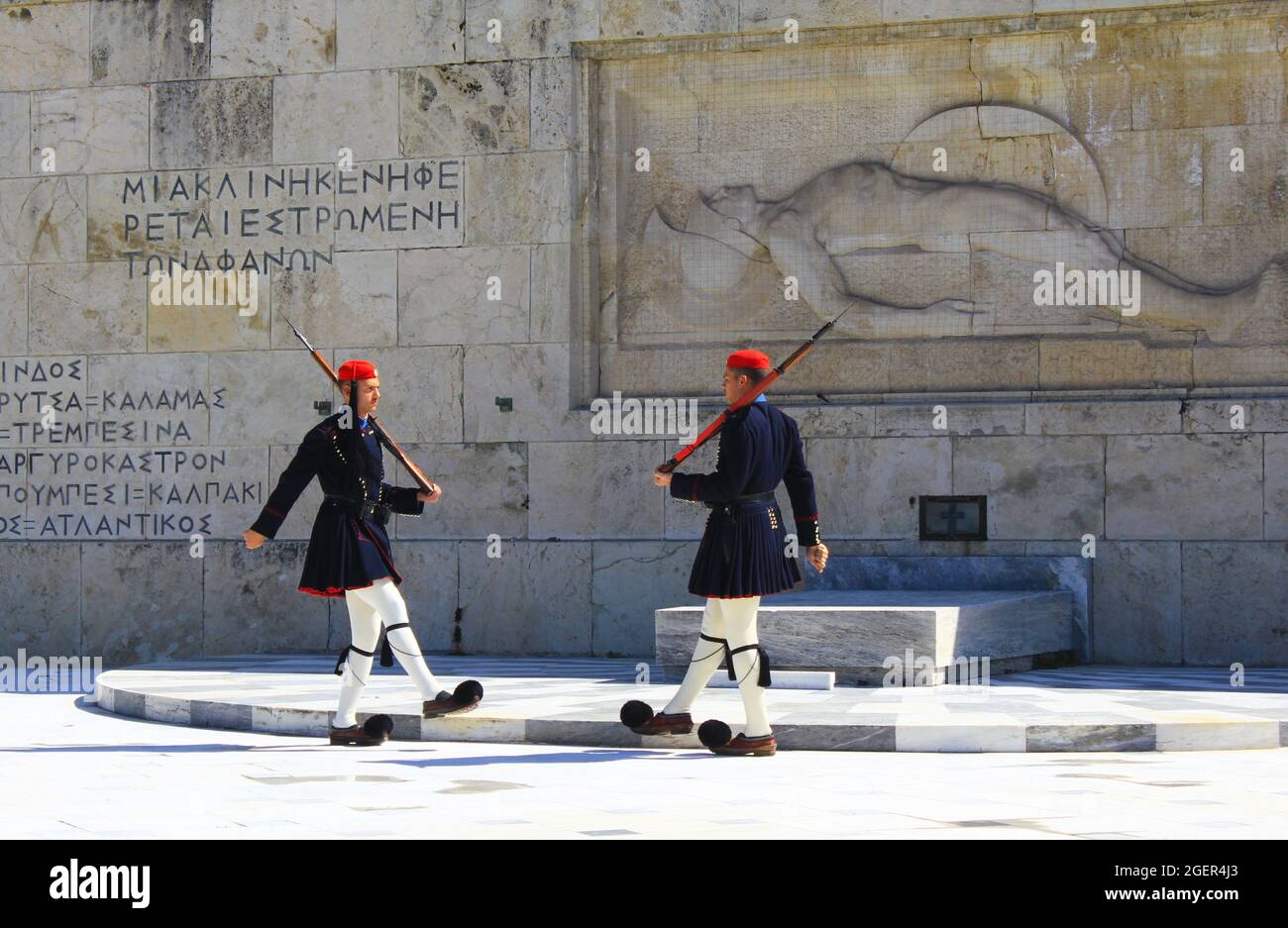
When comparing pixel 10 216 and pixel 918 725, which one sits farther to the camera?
pixel 10 216

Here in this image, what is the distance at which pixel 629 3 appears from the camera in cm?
1401

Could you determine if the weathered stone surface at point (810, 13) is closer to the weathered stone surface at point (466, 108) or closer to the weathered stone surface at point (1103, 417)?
the weathered stone surface at point (466, 108)

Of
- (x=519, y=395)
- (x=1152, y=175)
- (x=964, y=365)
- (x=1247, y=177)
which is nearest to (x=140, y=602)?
(x=519, y=395)

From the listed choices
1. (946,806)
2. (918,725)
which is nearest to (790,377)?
(918,725)

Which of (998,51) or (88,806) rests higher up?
(998,51)

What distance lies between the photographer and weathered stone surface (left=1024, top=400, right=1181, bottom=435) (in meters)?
13.1

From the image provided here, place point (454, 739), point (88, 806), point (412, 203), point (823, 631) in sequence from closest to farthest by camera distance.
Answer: point (88, 806) → point (454, 739) → point (823, 631) → point (412, 203)

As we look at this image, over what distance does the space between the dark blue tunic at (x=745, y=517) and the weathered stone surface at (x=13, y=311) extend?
7866mm

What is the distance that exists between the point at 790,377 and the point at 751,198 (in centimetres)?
136

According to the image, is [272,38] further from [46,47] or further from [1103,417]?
[1103,417]

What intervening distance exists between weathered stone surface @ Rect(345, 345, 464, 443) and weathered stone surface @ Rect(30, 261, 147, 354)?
1.78 meters

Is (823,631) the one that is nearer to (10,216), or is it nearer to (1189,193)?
(1189,193)

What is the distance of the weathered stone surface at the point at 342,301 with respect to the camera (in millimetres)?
14227

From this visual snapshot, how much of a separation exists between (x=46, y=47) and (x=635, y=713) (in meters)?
8.97
